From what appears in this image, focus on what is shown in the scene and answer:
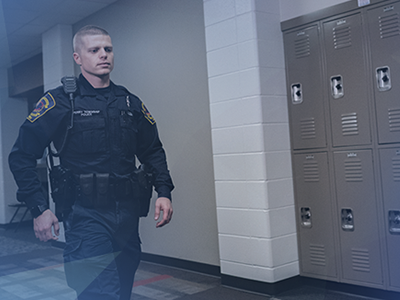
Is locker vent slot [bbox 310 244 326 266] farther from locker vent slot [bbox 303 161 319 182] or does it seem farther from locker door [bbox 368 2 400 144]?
locker door [bbox 368 2 400 144]

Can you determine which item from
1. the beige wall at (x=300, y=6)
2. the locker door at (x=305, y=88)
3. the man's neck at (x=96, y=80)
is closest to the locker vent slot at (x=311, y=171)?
the locker door at (x=305, y=88)

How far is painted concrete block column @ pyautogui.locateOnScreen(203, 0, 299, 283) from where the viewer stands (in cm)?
309

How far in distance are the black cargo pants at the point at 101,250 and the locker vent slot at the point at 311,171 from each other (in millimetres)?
1558

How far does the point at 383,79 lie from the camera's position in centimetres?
274

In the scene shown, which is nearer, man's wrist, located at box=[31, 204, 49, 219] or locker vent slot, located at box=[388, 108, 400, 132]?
man's wrist, located at box=[31, 204, 49, 219]

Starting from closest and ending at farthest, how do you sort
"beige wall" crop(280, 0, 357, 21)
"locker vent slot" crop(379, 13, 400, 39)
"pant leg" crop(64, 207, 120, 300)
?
"pant leg" crop(64, 207, 120, 300) → "locker vent slot" crop(379, 13, 400, 39) → "beige wall" crop(280, 0, 357, 21)

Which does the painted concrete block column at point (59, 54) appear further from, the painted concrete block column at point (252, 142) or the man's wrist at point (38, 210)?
the man's wrist at point (38, 210)

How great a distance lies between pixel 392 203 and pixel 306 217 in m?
Result: 0.65

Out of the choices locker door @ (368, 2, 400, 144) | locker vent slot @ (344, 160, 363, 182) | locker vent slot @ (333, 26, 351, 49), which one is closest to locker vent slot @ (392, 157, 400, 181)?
locker door @ (368, 2, 400, 144)

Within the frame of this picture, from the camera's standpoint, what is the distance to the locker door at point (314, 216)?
10.1ft

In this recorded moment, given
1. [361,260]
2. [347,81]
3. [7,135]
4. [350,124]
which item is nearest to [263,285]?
[361,260]

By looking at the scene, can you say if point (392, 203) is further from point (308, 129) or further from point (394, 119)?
point (308, 129)

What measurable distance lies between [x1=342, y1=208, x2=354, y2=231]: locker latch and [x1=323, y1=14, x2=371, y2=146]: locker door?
446 mm

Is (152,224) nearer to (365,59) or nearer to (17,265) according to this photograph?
(17,265)
